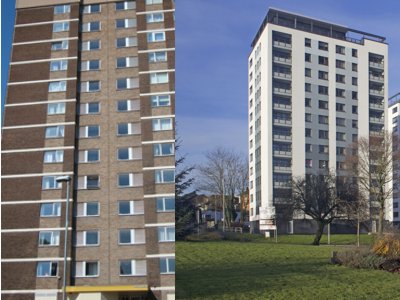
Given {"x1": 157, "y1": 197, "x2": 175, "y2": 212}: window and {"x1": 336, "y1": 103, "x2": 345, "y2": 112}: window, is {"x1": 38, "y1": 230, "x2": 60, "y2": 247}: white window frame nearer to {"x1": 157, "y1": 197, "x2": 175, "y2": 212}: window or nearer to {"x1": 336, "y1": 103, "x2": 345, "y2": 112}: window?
{"x1": 157, "y1": 197, "x2": 175, "y2": 212}: window

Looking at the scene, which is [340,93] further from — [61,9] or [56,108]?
[56,108]

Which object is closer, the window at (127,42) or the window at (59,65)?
the window at (127,42)

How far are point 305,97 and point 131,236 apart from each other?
90.4 feet

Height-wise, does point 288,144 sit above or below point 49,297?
above

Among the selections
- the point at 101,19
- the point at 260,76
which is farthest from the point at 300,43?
the point at 101,19

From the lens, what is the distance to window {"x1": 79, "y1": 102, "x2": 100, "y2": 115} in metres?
4.81

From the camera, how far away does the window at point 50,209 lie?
15.6 ft

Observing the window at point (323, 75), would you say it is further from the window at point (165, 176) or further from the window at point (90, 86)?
the window at point (165, 176)

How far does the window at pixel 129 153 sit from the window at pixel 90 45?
0.99 meters

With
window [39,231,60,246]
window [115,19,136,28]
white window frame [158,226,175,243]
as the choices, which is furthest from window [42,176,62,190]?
window [115,19,136,28]

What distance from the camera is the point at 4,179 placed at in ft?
16.6

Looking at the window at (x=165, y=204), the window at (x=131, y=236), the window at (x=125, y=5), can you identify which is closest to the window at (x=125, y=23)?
the window at (x=125, y=5)

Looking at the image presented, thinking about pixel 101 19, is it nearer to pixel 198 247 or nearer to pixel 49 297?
pixel 49 297

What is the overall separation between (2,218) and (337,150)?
28.4m
